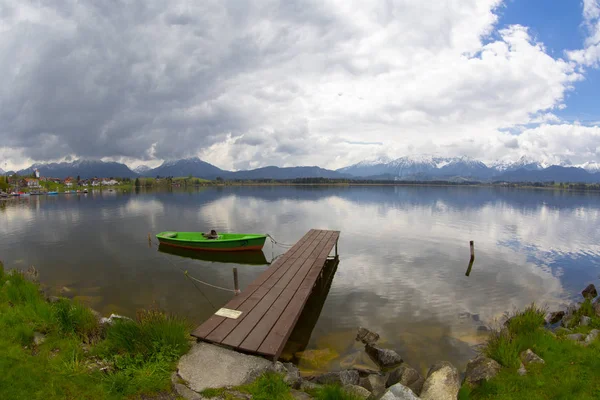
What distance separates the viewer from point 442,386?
28.2 ft

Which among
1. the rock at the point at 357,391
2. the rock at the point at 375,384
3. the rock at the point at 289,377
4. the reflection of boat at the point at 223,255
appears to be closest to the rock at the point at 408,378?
the rock at the point at 375,384

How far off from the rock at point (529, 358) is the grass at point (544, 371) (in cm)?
15

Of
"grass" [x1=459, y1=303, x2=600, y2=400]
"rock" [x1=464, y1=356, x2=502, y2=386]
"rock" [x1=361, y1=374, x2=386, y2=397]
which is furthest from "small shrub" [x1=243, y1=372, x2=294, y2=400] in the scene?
"rock" [x1=464, y1=356, x2=502, y2=386]

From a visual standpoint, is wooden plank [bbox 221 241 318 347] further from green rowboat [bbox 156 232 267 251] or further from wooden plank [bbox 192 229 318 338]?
green rowboat [bbox 156 232 267 251]

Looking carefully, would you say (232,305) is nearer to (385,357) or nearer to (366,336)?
(366,336)

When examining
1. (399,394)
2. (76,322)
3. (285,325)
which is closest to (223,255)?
(76,322)

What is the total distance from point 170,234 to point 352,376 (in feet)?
97.7

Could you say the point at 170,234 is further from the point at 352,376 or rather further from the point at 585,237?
the point at 585,237

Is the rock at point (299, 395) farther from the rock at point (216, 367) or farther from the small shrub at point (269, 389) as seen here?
the rock at point (216, 367)

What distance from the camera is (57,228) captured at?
46.2 metres

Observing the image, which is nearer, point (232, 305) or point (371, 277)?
point (232, 305)

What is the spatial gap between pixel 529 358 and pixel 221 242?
25.5 m

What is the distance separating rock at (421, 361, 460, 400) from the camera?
27.3 ft

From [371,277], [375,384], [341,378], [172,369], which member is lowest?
[371,277]
